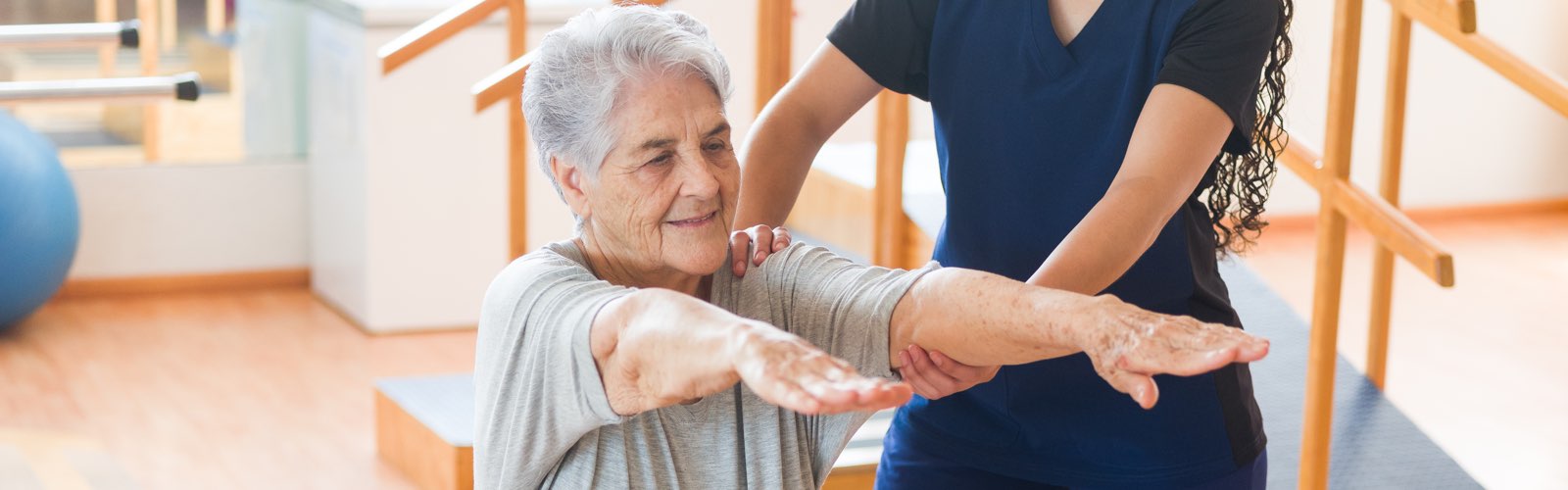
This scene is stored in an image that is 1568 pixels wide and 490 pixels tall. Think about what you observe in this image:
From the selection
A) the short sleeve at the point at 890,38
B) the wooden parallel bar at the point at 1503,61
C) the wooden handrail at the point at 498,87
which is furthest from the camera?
the wooden handrail at the point at 498,87

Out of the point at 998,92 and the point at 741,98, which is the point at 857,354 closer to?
the point at 998,92

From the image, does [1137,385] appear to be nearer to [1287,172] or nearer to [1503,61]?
[1503,61]

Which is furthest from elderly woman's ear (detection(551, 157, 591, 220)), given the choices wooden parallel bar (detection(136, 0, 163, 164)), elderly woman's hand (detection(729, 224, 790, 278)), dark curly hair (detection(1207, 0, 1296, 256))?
wooden parallel bar (detection(136, 0, 163, 164))

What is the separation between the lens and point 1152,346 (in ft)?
4.07

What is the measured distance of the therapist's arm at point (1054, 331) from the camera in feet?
4.01

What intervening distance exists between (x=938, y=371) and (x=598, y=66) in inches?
15.2

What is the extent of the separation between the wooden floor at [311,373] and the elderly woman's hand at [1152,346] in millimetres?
2652

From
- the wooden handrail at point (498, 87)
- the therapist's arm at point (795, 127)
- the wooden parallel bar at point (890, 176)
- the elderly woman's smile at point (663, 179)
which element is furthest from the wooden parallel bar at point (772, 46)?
the elderly woman's smile at point (663, 179)

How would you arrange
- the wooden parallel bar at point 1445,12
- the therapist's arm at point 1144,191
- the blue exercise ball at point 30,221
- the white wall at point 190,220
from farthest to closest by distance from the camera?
the white wall at point 190,220, the blue exercise ball at point 30,221, the wooden parallel bar at point 1445,12, the therapist's arm at point 1144,191

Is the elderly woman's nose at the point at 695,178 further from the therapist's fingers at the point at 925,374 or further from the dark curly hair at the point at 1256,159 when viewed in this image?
the dark curly hair at the point at 1256,159

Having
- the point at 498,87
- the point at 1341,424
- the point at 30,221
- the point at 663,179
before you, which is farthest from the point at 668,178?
the point at 30,221

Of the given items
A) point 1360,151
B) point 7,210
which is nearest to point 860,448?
point 7,210

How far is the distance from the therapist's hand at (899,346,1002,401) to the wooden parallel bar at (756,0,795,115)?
132cm

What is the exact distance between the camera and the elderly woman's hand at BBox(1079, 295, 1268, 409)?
120 cm
